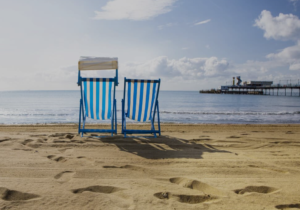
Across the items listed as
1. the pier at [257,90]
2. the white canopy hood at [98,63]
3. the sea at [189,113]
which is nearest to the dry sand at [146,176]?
the white canopy hood at [98,63]

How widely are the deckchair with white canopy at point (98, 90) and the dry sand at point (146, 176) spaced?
3.48 ft

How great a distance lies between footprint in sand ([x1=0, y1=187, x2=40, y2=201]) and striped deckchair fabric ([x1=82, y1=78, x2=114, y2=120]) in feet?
9.79

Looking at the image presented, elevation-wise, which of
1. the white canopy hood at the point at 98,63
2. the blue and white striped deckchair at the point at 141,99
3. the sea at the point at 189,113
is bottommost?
the sea at the point at 189,113

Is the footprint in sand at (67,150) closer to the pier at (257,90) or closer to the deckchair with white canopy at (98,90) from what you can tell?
the deckchair with white canopy at (98,90)

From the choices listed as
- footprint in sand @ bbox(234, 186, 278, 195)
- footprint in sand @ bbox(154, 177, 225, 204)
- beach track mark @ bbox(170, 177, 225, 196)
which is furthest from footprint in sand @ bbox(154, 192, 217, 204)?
footprint in sand @ bbox(234, 186, 278, 195)

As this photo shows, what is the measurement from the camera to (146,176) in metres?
2.38

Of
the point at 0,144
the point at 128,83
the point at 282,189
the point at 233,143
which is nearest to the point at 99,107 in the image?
the point at 128,83

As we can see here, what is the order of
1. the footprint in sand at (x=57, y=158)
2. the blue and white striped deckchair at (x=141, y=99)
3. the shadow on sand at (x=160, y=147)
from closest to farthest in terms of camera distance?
1. the footprint in sand at (x=57, y=158)
2. the shadow on sand at (x=160, y=147)
3. the blue and white striped deckchair at (x=141, y=99)

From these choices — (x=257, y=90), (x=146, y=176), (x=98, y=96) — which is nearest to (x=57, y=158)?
(x=146, y=176)

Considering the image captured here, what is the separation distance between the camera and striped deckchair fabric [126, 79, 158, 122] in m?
4.68

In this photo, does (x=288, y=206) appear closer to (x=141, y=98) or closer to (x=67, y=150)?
(x=67, y=150)

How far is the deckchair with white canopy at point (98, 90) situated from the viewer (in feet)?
15.3

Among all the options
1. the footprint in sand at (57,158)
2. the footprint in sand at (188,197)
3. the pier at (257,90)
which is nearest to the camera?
the footprint in sand at (188,197)

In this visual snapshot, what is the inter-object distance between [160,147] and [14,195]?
2336 millimetres
